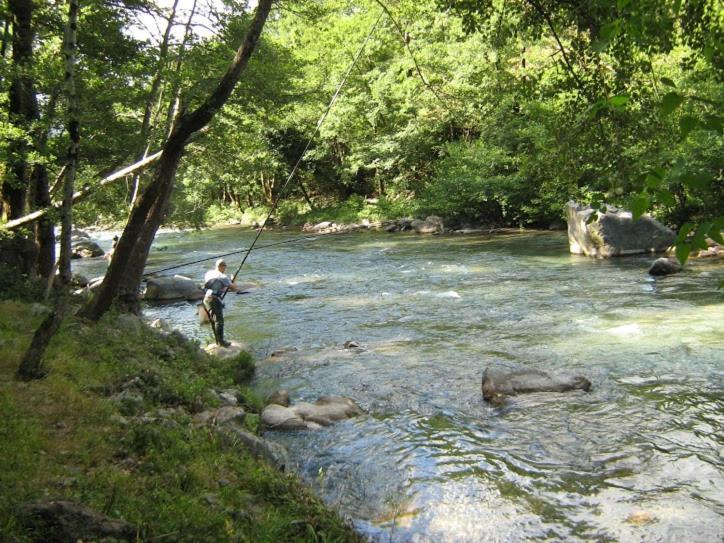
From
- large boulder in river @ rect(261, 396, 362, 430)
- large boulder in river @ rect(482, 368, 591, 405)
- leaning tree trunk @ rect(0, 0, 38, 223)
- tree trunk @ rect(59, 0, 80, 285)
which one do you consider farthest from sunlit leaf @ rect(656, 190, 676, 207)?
leaning tree trunk @ rect(0, 0, 38, 223)

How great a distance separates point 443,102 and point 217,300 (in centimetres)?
541

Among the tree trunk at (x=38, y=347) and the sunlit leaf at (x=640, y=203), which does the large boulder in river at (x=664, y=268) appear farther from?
the sunlit leaf at (x=640, y=203)

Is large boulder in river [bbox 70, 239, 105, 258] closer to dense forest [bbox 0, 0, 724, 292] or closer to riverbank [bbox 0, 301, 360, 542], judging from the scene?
dense forest [bbox 0, 0, 724, 292]

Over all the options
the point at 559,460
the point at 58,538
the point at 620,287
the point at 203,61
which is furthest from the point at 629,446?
the point at 203,61

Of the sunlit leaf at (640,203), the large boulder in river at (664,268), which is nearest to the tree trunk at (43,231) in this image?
the sunlit leaf at (640,203)

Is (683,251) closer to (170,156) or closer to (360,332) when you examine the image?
(170,156)

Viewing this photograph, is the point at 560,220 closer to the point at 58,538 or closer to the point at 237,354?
the point at 237,354

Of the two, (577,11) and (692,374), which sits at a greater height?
(577,11)

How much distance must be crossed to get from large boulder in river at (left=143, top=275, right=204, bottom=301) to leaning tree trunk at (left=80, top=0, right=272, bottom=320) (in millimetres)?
7455

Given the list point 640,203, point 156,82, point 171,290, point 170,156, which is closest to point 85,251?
point 171,290

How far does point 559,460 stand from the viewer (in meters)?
5.70

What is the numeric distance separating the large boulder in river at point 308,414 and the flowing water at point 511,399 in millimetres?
198

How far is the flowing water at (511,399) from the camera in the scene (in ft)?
16.0

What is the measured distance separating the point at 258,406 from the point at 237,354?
6.86ft
